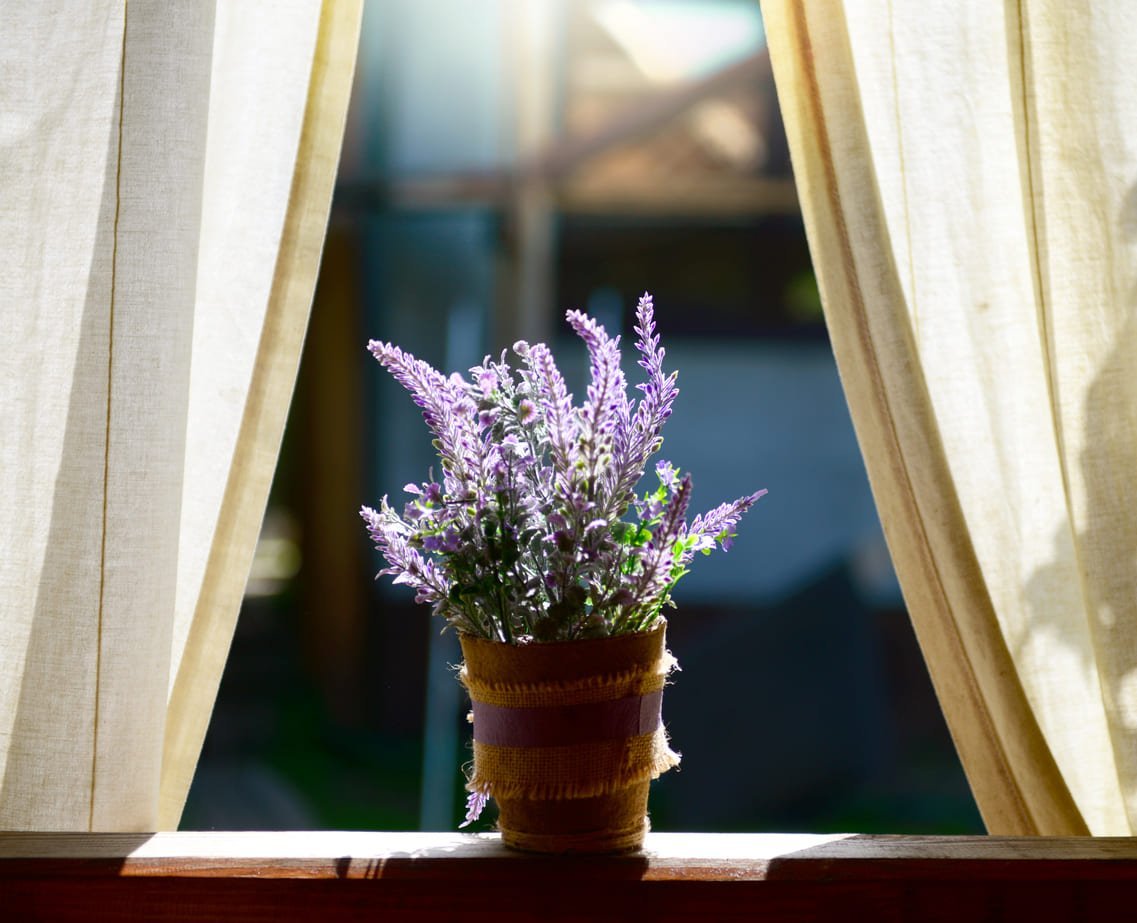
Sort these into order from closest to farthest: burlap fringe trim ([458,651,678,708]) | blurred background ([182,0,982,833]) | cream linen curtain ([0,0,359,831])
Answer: burlap fringe trim ([458,651,678,708]) → cream linen curtain ([0,0,359,831]) → blurred background ([182,0,982,833])

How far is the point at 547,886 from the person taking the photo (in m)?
0.91

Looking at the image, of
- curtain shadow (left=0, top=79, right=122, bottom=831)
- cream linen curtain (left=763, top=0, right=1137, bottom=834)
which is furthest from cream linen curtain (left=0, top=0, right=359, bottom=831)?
cream linen curtain (left=763, top=0, right=1137, bottom=834)

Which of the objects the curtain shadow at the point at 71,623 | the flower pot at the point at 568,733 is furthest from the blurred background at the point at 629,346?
the flower pot at the point at 568,733

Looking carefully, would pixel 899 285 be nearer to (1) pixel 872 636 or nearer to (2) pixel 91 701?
(2) pixel 91 701

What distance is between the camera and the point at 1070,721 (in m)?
1.02

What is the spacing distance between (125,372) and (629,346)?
352cm

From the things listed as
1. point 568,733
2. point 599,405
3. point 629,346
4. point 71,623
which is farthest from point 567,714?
point 629,346

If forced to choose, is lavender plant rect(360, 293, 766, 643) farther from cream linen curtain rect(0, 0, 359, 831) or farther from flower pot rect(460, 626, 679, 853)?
cream linen curtain rect(0, 0, 359, 831)

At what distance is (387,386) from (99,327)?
3.90 metres

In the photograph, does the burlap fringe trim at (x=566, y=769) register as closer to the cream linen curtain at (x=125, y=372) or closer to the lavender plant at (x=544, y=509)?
the lavender plant at (x=544, y=509)

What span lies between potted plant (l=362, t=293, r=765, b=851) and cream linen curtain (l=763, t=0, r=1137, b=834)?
0.83ft

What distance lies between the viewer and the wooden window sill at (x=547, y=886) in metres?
0.91

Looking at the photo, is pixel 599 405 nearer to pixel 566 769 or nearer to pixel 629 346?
pixel 566 769

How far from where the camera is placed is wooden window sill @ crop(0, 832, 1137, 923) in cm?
91
